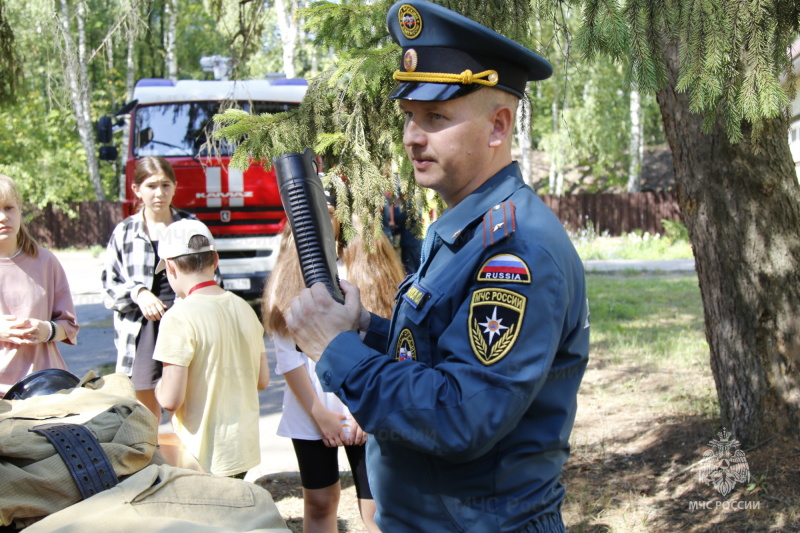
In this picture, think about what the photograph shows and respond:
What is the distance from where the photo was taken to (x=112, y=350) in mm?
8875

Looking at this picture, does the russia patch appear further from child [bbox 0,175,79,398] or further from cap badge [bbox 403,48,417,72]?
child [bbox 0,175,79,398]

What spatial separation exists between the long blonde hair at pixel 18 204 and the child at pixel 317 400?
1.31 meters

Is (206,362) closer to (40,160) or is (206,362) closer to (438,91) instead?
(438,91)

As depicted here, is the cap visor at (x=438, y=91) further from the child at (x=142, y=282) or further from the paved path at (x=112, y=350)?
the paved path at (x=112, y=350)

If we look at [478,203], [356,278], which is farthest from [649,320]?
[478,203]

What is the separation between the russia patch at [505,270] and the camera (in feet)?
4.87

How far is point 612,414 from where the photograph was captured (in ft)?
19.6

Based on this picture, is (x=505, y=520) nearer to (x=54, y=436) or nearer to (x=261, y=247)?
(x=54, y=436)

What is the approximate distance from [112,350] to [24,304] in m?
5.36

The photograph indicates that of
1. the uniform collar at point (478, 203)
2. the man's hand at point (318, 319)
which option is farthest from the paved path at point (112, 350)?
the uniform collar at point (478, 203)

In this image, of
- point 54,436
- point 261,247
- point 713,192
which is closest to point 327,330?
point 54,436

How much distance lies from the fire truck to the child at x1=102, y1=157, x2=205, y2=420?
15.7 ft

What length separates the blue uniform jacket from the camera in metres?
1.44

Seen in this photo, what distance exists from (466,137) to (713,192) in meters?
3.15
